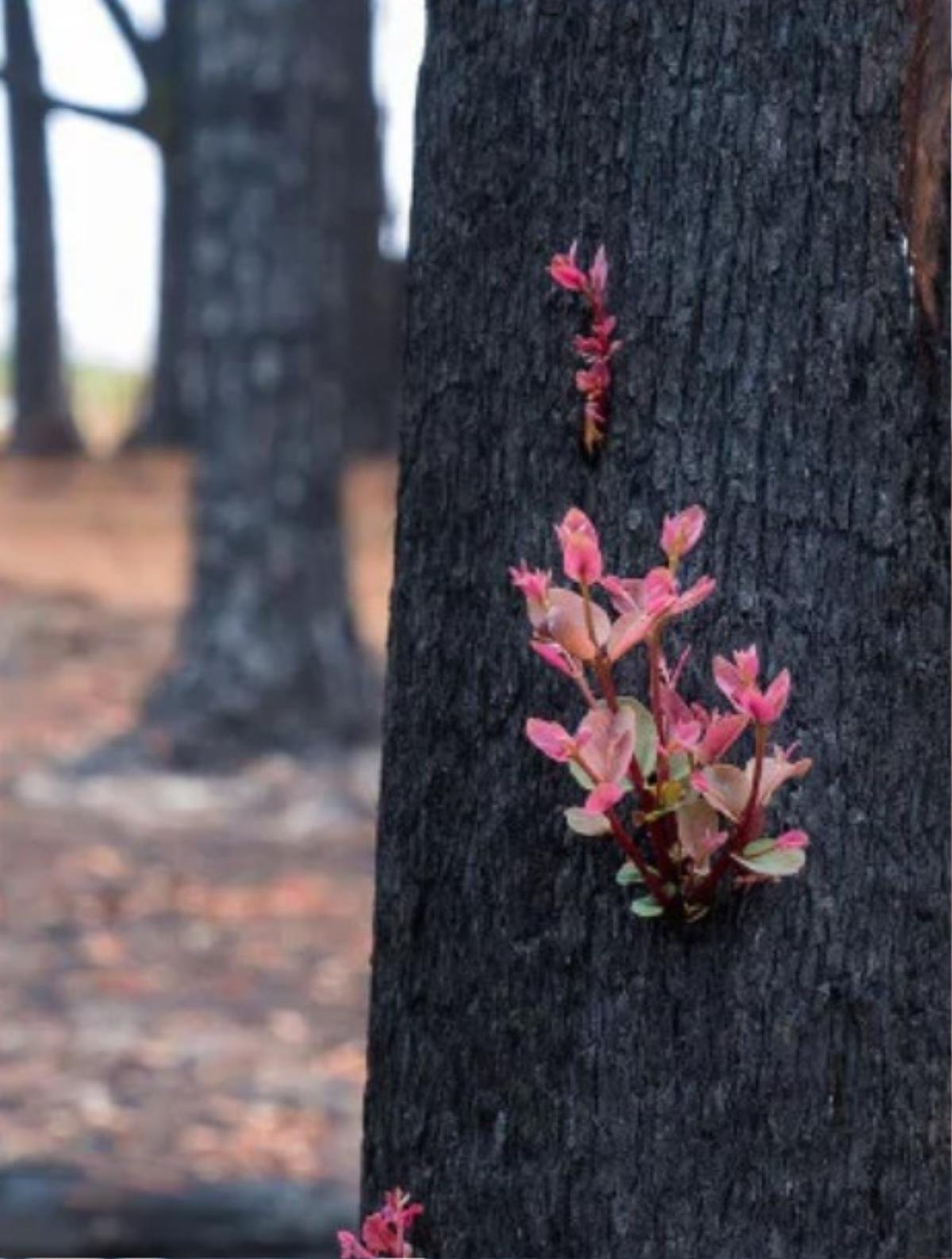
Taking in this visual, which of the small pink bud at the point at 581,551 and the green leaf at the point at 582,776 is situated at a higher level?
the small pink bud at the point at 581,551

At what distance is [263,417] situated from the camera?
966 centimetres

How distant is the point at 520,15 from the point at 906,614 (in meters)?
0.61

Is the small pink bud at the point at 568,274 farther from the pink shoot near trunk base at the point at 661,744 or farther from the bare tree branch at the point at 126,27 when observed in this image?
the bare tree branch at the point at 126,27

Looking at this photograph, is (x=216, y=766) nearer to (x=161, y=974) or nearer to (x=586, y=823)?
(x=161, y=974)

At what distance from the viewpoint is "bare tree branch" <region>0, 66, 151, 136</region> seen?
5184 mm

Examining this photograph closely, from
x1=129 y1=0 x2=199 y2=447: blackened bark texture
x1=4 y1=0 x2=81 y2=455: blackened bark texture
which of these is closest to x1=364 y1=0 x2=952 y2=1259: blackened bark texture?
x1=129 y1=0 x2=199 y2=447: blackened bark texture

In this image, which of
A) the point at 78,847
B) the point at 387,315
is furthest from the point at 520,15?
the point at 387,315

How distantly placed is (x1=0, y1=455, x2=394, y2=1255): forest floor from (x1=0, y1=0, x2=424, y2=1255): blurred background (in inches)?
0.5

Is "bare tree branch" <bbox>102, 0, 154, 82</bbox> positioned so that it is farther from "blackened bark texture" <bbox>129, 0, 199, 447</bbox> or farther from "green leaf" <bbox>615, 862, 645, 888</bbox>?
"blackened bark texture" <bbox>129, 0, 199, 447</bbox>

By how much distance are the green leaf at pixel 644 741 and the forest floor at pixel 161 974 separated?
3249mm

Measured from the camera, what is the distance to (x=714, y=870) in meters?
2.07

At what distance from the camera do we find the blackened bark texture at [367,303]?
1970 cm

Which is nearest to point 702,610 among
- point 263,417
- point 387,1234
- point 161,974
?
point 387,1234

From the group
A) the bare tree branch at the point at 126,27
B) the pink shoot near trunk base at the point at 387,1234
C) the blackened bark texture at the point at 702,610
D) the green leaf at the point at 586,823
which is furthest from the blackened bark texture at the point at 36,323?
the green leaf at the point at 586,823
